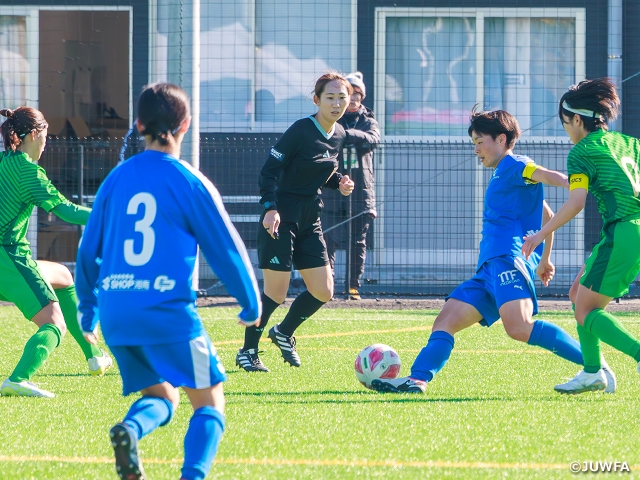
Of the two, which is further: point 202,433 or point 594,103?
point 594,103

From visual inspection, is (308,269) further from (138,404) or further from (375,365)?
(138,404)

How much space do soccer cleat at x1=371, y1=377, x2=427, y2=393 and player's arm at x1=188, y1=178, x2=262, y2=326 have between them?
2336 mm

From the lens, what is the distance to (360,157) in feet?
37.7

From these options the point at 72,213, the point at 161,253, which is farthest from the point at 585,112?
the point at 161,253

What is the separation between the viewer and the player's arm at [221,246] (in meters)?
3.30

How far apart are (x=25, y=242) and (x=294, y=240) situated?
1.80 m

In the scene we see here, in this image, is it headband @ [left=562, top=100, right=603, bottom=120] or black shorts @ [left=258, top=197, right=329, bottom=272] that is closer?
headband @ [left=562, top=100, right=603, bottom=120]

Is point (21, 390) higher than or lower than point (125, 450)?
lower

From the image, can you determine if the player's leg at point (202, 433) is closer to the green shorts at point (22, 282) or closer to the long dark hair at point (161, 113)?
the long dark hair at point (161, 113)

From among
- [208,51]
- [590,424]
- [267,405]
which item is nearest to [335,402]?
[267,405]

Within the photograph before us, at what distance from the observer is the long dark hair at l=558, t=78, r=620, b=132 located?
17.8ft

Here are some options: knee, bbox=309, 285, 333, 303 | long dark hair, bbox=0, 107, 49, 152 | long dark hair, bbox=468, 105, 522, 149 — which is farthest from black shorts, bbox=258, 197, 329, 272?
long dark hair, bbox=0, 107, 49, 152

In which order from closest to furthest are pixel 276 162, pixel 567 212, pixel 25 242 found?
pixel 567 212
pixel 25 242
pixel 276 162

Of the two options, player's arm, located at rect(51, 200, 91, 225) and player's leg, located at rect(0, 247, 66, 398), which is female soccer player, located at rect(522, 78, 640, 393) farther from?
player's leg, located at rect(0, 247, 66, 398)
